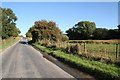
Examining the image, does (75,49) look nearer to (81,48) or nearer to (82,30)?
(81,48)

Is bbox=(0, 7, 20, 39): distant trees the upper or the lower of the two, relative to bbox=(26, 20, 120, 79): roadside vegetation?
upper

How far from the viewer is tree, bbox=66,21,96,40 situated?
8843cm

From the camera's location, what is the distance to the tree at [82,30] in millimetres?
88425

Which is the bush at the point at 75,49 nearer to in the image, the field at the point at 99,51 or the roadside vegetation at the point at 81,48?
the roadside vegetation at the point at 81,48

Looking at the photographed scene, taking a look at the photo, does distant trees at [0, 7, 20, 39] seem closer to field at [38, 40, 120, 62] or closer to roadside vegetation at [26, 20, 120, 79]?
roadside vegetation at [26, 20, 120, 79]

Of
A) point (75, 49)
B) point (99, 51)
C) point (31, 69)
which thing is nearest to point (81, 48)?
point (75, 49)

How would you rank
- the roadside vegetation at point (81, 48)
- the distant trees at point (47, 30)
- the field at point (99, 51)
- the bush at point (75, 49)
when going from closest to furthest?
Result: the roadside vegetation at point (81, 48) → the field at point (99, 51) → the bush at point (75, 49) → the distant trees at point (47, 30)

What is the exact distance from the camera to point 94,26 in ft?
317

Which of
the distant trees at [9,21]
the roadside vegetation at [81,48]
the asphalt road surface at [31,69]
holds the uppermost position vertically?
the distant trees at [9,21]

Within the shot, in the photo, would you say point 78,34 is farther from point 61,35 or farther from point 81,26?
point 61,35

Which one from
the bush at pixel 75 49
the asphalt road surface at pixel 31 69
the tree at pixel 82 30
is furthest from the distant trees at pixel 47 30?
the tree at pixel 82 30

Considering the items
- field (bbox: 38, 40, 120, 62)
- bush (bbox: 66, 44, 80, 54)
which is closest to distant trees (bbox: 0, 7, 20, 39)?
field (bbox: 38, 40, 120, 62)

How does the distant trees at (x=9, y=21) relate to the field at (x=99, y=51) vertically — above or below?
above

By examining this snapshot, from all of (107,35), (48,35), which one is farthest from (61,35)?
(107,35)
